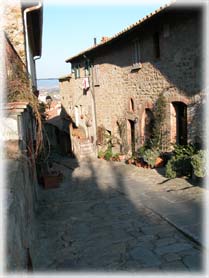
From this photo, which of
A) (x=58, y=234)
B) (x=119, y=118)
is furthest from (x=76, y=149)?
(x=58, y=234)

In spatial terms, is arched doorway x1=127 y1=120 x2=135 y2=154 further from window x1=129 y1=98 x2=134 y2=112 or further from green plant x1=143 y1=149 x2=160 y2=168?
green plant x1=143 y1=149 x2=160 y2=168

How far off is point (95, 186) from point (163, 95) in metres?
3.78

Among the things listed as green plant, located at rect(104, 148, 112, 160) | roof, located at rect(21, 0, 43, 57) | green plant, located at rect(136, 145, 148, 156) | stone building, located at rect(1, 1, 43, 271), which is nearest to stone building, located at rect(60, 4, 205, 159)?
green plant, located at rect(136, 145, 148, 156)

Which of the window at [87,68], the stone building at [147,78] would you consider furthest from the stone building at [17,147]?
the window at [87,68]

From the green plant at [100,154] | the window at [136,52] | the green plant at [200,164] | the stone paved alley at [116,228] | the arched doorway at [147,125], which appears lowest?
the green plant at [100,154]

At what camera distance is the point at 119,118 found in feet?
52.5

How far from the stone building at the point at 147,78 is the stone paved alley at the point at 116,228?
2.25 metres

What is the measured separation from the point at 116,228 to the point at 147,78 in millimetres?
7550

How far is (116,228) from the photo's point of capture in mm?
6082

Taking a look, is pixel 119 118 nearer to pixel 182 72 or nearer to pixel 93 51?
pixel 93 51

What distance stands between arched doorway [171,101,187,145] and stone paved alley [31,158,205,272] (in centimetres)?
141

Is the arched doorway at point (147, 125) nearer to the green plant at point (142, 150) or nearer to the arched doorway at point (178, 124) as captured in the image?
the green plant at point (142, 150)

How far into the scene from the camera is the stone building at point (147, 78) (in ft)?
31.6

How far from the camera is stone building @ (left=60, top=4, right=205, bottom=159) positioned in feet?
31.6
